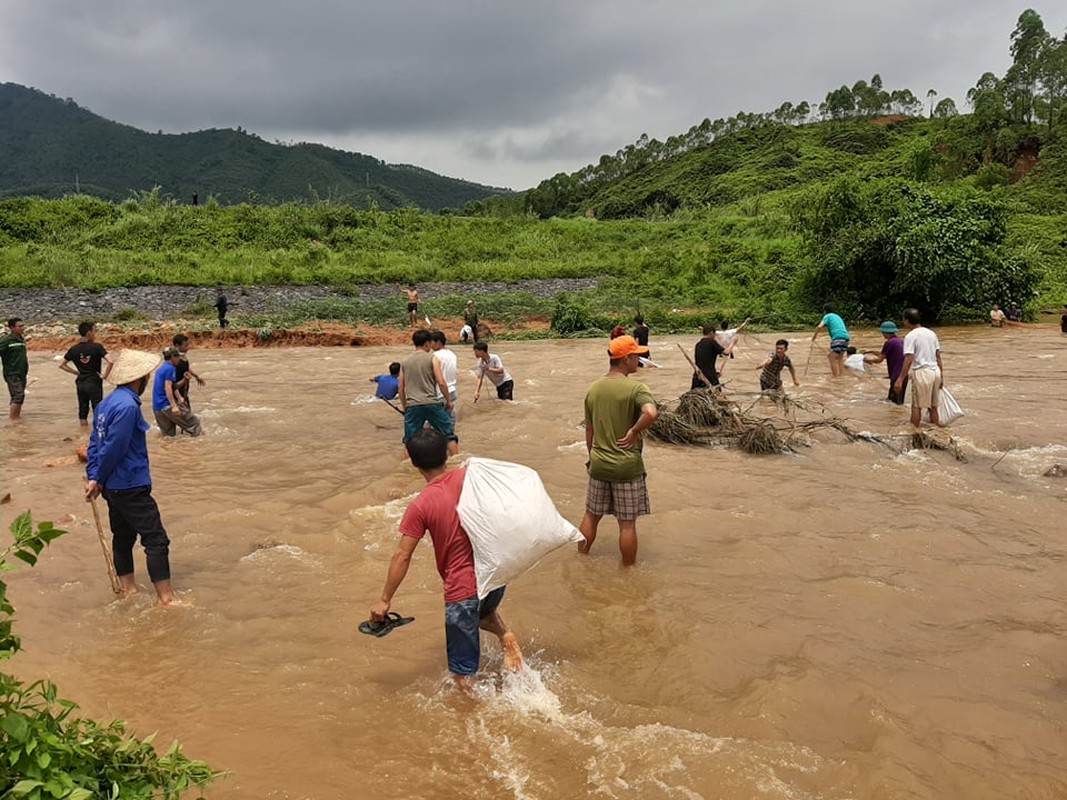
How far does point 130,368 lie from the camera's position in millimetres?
5289

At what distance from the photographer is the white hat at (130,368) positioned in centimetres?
525

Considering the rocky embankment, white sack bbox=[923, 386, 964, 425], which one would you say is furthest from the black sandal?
the rocky embankment

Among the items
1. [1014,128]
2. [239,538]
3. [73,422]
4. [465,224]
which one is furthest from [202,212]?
[1014,128]

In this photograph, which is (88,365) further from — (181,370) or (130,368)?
(130,368)

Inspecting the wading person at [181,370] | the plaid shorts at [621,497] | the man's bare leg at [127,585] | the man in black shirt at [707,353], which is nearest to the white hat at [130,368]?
the man's bare leg at [127,585]

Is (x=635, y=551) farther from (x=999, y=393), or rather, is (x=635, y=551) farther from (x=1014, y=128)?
(x=1014, y=128)

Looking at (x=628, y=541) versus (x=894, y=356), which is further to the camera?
(x=894, y=356)

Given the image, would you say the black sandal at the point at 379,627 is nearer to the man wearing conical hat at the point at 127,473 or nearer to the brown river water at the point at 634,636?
the brown river water at the point at 634,636

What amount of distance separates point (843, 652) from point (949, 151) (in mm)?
60749

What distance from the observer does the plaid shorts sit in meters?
5.64

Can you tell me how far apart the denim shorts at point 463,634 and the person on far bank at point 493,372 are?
296 inches

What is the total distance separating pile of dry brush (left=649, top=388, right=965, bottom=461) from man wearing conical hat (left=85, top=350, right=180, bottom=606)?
19.4ft

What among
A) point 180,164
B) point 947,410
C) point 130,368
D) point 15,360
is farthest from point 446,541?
point 180,164

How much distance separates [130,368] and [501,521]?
318 centimetres
